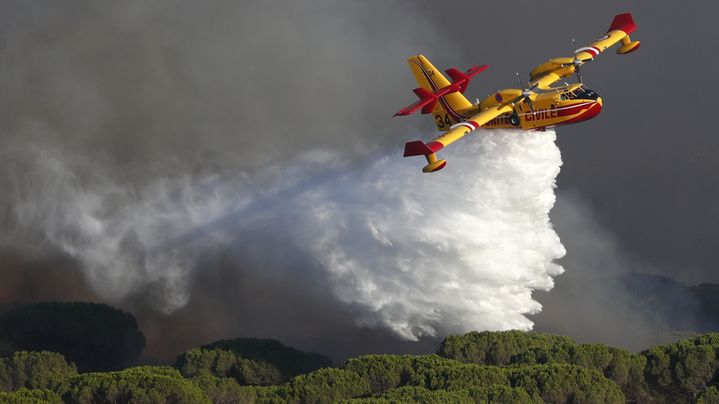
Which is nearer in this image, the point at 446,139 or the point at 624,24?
the point at 446,139

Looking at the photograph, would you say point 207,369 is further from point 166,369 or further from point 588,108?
point 588,108

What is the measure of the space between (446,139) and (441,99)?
6724mm

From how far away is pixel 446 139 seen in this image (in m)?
72.6

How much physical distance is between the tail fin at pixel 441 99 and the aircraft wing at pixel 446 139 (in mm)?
2022

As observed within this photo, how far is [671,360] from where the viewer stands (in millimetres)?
80000

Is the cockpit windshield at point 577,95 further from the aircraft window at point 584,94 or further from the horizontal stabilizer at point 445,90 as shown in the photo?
the horizontal stabilizer at point 445,90

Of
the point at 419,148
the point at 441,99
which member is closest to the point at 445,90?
the point at 441,99

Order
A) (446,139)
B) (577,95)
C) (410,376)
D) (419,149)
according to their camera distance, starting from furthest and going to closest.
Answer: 1. (410,376)
2. (577,95)
3. (446,139)
4. (419,149)

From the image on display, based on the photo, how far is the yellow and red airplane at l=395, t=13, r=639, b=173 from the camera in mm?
73188

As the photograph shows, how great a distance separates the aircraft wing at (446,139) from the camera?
233ft

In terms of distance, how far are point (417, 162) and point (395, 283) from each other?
576 cm

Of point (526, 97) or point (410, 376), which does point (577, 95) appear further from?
point (410, 376)

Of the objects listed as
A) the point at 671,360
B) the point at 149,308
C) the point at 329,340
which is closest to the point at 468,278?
the point at 671,360

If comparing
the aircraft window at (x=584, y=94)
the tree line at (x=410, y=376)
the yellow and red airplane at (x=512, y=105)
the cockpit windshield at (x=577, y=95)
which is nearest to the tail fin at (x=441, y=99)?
the yellow and red airplane at (x=512, y=105)
